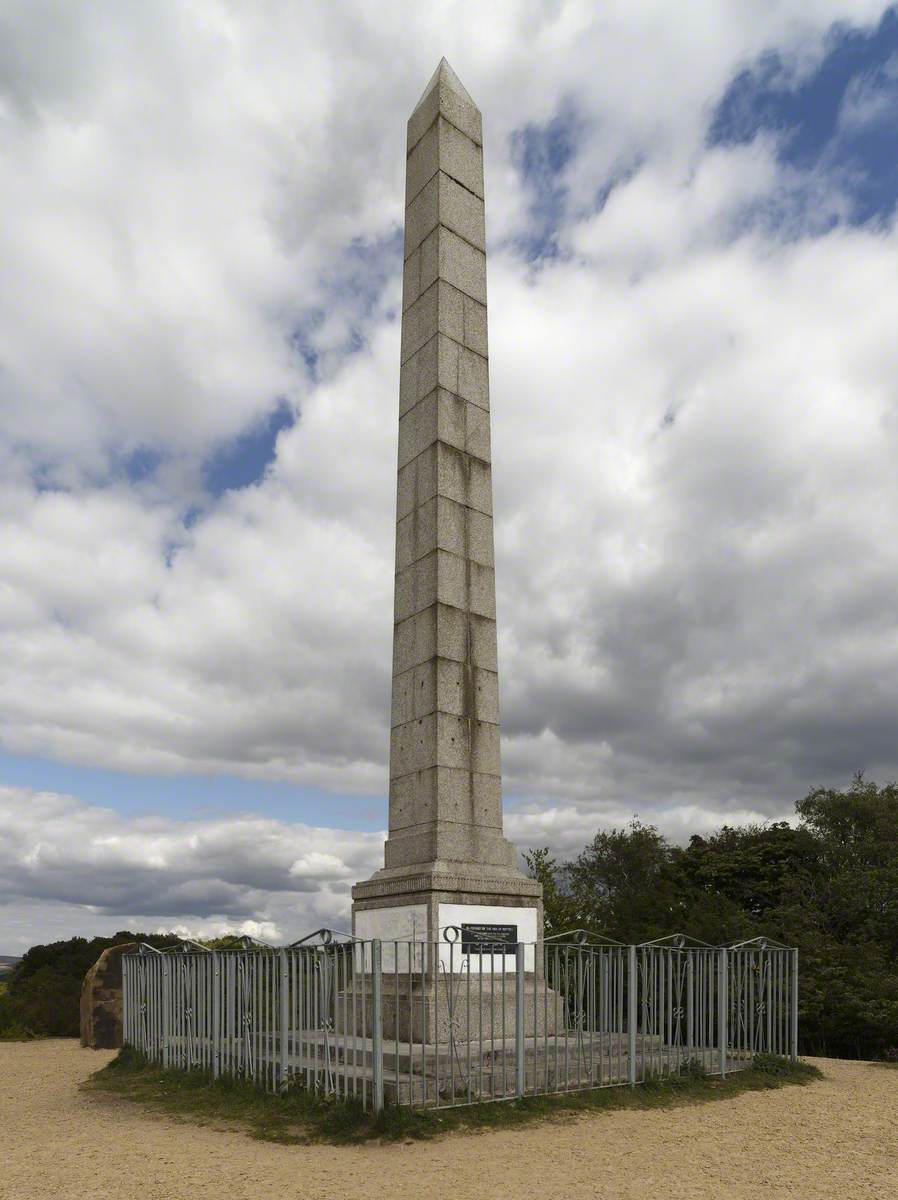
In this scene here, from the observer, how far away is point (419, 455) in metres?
14.4

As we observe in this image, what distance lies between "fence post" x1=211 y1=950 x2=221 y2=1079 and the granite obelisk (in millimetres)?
2059

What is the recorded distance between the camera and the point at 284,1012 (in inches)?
400

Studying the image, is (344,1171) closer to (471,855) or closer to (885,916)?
(471,855)

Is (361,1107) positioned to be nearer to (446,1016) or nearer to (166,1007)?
(446,1016)

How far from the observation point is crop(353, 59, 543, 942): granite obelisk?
493 inches

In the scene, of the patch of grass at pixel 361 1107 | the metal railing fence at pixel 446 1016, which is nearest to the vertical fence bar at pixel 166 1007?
the metal railing fence at pixel 446 1016

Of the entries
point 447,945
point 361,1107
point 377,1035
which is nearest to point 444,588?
point 447,945

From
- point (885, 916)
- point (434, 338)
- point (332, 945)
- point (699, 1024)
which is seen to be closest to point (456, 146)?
point (434, 338)

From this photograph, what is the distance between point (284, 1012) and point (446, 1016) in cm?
195

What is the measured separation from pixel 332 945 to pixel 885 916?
13575 millimetres

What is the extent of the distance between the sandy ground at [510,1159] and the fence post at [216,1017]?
982 mm

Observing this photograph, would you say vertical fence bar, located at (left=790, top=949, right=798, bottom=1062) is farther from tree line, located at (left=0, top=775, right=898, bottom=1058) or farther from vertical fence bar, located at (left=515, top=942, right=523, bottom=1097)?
vertical fence bar, located at (left=515, top=942, right=523, bottom=1097)

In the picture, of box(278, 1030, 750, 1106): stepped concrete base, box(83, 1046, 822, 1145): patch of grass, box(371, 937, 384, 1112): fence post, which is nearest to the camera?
box(83, 1046, 822, 1145): patch of grass

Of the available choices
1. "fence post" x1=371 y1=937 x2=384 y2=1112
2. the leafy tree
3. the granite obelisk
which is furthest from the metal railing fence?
the leafy tree
